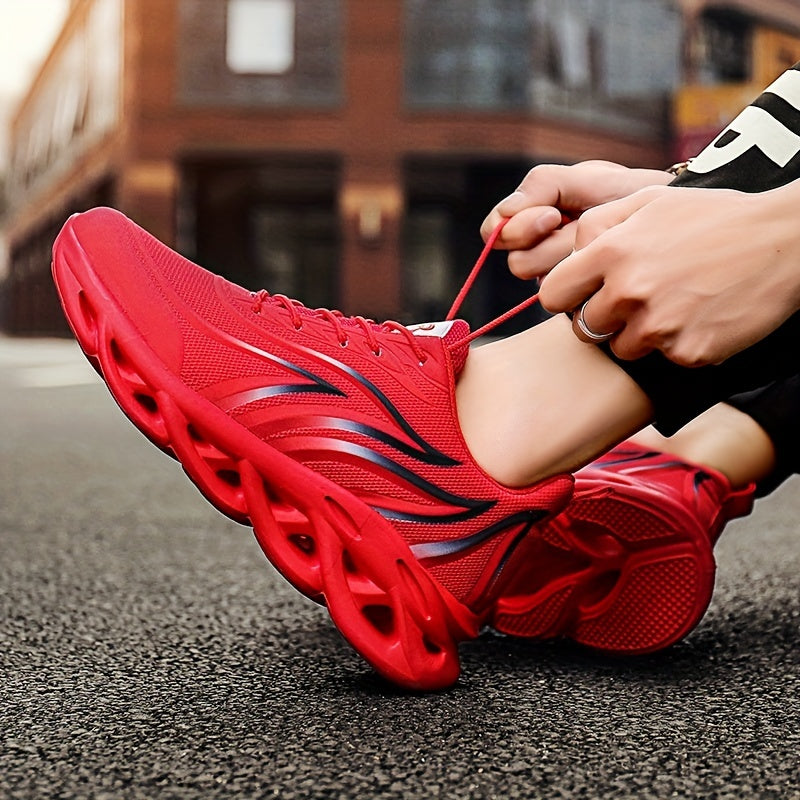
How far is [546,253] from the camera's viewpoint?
31.6 inches

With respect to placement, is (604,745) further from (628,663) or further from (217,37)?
(217,37)

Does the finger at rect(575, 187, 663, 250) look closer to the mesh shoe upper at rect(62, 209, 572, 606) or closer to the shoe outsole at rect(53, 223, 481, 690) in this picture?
the mesh shoe upper at rect(62, 209, 572, 606)

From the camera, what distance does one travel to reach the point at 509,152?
12.6m

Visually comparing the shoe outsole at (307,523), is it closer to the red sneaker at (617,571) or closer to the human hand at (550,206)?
the red sneaker at (617,571)

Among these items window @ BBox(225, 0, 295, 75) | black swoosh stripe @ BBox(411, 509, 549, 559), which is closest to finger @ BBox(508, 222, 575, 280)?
black swoosh stripe @ BBox(411, 509, 549, 559)

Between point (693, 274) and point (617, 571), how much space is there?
0.23 meters

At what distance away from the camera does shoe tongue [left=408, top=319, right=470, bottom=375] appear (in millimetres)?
684

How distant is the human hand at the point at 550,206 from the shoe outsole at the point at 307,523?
267 millimetres

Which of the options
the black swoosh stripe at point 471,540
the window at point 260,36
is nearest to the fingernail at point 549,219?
the black swoosh stripe at point 471,540

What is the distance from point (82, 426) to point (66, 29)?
1620 cm

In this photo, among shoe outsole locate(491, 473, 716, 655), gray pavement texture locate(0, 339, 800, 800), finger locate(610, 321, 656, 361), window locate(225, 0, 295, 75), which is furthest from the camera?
window locate(225, 0, 295, 75)

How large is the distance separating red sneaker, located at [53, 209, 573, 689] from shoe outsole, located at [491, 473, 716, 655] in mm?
54

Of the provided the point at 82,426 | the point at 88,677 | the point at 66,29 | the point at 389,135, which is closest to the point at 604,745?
the point at 88,677

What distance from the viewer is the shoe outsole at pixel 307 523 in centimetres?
62
